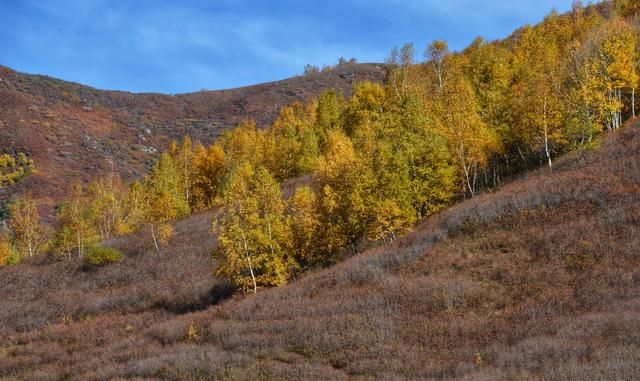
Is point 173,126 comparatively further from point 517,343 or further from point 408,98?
point 517,343

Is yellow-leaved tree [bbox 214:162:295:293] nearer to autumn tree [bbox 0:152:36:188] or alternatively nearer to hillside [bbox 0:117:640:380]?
hillside [bbox 0:117:640:380]

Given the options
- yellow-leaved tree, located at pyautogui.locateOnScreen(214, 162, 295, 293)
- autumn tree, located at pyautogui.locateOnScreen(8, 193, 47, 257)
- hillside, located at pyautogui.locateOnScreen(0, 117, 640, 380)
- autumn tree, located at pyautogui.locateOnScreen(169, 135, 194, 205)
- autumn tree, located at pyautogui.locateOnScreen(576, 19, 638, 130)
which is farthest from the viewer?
autumn tree, located at pyautogui.locateOnScreen(169, 135, 194, 205)

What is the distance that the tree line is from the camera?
39500 mm

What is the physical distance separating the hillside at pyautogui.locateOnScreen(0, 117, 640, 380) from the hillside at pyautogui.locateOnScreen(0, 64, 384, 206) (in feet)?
276

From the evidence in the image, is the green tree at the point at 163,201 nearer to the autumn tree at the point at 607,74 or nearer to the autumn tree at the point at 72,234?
the autumn tree at the point at 72,234

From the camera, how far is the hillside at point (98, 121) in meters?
120

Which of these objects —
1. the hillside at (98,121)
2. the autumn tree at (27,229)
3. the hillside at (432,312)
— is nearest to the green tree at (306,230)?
the hillside at (432,312)

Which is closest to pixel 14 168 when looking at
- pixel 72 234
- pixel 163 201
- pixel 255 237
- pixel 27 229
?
pixel 27 229

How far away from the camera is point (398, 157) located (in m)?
40.9

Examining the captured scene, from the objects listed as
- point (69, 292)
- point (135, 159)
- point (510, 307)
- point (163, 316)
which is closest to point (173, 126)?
point (135, 159)

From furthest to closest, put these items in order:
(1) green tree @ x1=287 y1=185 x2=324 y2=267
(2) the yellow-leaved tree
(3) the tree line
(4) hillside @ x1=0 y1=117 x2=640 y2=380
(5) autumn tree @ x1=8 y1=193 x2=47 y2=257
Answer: (5) autumn tree @ x1=8 y1=193 x2=47 y2=257 < (1) green tree @ x1=287 y1=185 x2=324 y2=267 < (3) the tree line < (2) the yellow-leaved tree < (4) hillside @ x1=0 y1=117 x2=640 y2=380

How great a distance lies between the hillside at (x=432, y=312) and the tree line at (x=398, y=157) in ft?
11.5

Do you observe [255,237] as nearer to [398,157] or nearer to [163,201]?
[398,157]

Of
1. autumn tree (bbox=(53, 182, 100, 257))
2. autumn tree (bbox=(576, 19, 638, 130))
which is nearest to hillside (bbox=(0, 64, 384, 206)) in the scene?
autumn tree (bbox=(53, 182, 100, 257))
